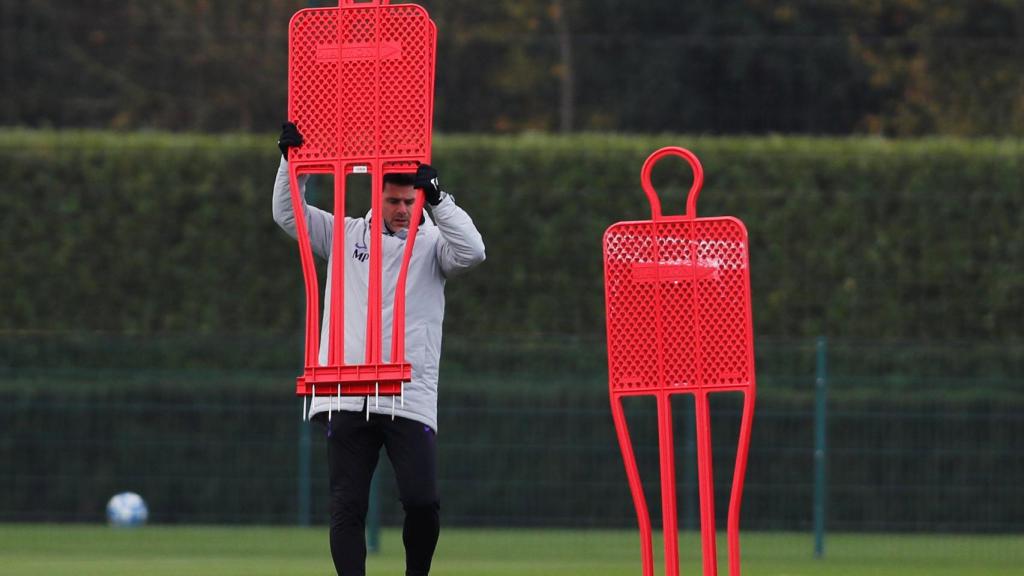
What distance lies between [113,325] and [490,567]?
5974mm

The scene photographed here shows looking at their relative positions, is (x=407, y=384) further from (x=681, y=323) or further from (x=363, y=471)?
(x=681, y=323)

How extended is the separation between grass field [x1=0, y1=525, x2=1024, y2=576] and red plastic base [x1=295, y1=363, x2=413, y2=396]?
3.39 metres

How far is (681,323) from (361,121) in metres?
1.29

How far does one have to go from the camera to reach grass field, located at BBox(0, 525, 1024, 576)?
10312 millimetres

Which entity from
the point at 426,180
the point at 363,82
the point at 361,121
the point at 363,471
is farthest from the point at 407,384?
the point at 363,82

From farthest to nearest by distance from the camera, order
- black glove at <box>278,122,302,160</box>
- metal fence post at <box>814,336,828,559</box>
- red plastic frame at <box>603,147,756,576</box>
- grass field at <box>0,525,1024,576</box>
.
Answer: metal fence post at <box>814,336,828,559</box>, grass field at <box>0,525,1024,576</box>, black glove at <box>278,122,302,160</box>, red plastic frame at <box>603,147,756,576</box>

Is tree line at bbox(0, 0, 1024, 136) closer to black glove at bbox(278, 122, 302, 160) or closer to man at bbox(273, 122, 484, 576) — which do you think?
man at bbox(273, 122, 484, 576)

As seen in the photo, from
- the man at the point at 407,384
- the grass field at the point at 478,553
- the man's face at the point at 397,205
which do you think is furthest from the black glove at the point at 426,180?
the grass field at the point at 478,553

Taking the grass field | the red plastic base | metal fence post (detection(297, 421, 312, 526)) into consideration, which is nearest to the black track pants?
the red plastic base

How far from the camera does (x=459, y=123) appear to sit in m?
Result: 18.9

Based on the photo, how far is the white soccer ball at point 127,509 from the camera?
12.7 metres

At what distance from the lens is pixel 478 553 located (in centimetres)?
1188

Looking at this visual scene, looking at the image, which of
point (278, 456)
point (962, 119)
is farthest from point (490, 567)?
point (962, 119)

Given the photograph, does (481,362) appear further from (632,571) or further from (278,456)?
(632,571)
